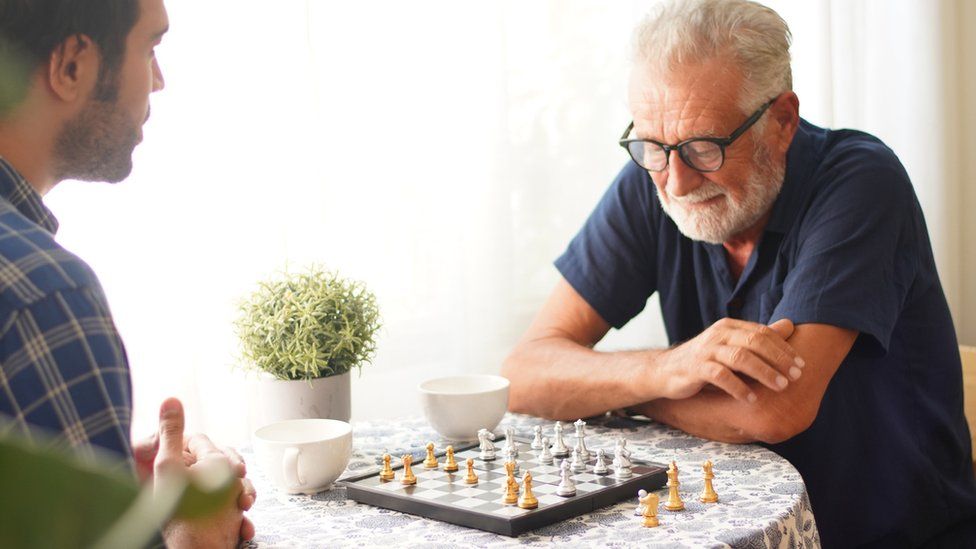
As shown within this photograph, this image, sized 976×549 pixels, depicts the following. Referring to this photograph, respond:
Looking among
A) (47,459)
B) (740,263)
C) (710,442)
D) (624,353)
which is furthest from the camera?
(740,263)

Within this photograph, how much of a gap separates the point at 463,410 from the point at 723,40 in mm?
827

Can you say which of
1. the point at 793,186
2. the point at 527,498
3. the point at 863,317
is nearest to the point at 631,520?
the point at 527,498

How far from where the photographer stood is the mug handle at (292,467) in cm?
134

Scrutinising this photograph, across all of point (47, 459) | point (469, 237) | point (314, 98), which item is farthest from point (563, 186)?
point (47, 459)

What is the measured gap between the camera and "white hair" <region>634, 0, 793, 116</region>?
1.86 m

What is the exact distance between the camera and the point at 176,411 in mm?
1191

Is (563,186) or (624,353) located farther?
(563,186)

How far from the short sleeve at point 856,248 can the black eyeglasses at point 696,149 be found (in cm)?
18

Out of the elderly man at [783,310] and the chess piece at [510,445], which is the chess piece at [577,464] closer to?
the chess piece at [510,445]

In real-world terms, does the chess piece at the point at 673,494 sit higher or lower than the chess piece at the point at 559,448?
lower

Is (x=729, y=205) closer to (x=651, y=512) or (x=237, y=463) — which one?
(x=651, y=512)

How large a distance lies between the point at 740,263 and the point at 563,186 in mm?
899

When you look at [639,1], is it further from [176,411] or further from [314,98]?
[176,411]

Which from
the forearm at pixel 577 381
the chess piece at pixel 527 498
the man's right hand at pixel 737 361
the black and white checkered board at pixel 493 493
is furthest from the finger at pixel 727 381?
the chess piece at pixel 527 498
